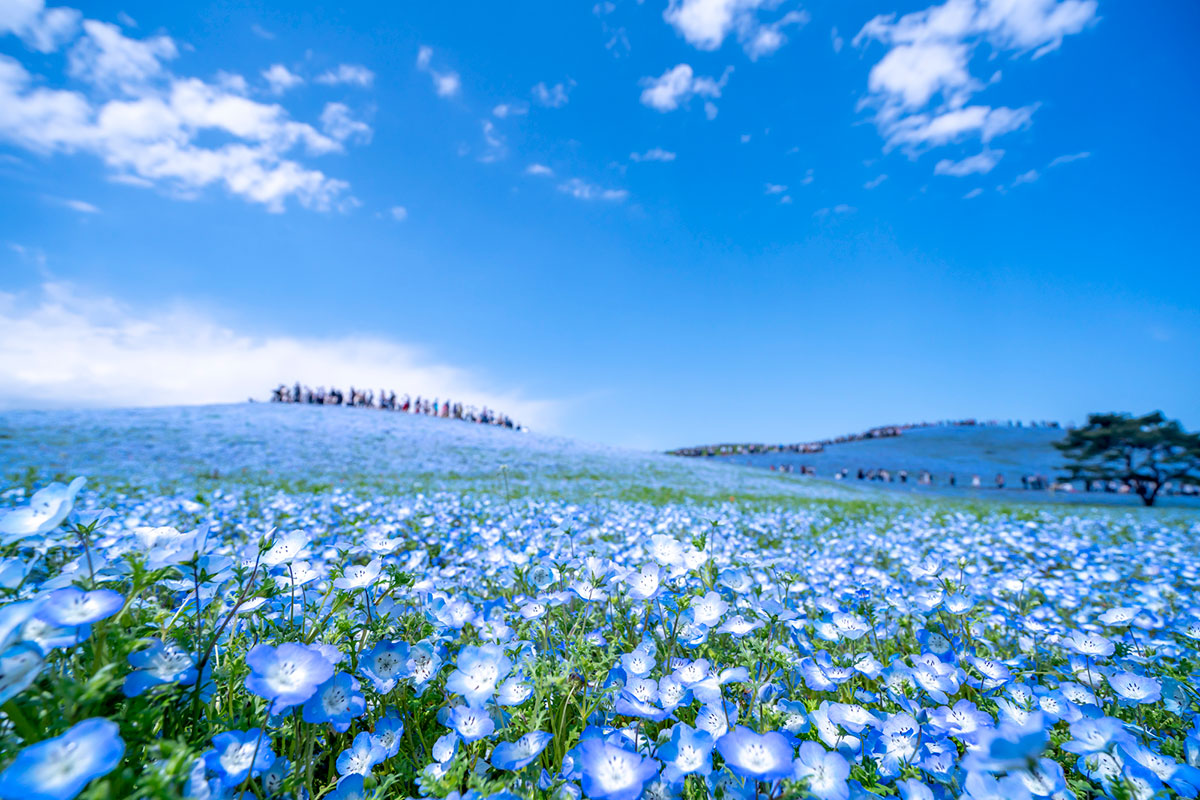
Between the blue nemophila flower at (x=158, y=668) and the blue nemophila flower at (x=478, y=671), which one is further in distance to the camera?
the blue nemophila flower at (x=478, y=671)

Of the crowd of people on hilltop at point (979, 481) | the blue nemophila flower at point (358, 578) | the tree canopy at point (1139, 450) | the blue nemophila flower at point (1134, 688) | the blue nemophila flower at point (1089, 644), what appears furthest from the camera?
the crowd of people on hilltop at point (979, 481)

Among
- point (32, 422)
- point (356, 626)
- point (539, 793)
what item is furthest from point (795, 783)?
point (32, 422)

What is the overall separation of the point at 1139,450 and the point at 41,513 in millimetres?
43101

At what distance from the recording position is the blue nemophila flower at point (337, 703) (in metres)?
1.39

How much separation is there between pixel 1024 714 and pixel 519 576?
6.53 ft

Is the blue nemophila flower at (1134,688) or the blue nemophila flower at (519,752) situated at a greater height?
the blue nemophila flower at (1134,688)

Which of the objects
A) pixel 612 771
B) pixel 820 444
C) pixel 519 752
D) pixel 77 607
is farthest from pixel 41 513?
pixel 820 444

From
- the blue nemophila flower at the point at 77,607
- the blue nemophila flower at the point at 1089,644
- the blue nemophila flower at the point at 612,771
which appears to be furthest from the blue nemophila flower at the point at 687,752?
the blue nemophila flower at the point at 1089,644

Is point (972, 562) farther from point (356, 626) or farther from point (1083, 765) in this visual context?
point (356, 626)

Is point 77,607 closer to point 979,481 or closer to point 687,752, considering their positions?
point 687,752

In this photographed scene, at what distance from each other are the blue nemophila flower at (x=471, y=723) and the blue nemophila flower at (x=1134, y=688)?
2215 mm

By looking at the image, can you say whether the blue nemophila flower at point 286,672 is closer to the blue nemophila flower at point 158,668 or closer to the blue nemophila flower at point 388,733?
the blue nemophila flower at point 158,668

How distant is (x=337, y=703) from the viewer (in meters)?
1.47

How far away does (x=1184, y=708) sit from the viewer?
2.07 metres
